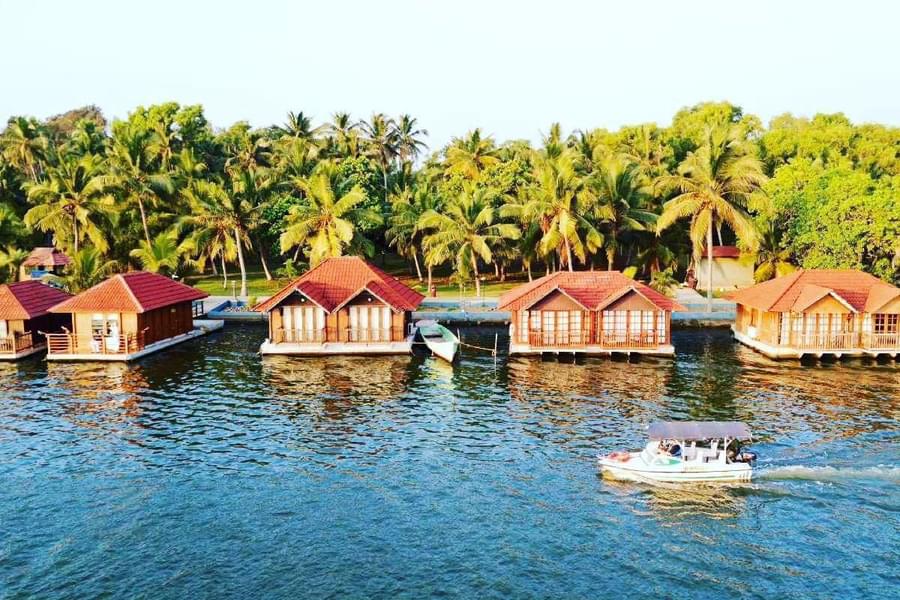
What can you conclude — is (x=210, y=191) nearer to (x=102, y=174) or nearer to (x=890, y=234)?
(x=102, y=174)

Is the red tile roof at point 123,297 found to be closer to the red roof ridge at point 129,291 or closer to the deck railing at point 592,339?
the red roof ridge at point 129,291

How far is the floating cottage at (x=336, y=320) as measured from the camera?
153 feet

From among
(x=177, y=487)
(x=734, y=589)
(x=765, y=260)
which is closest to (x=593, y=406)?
(x=734, y=589)

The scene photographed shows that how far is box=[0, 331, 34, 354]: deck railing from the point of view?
149 feet

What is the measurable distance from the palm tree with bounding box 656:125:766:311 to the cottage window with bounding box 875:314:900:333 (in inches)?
568

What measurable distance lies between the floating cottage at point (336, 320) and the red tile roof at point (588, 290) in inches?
270

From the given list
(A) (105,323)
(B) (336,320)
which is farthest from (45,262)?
(B) (336,320)

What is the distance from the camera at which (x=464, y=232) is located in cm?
6456

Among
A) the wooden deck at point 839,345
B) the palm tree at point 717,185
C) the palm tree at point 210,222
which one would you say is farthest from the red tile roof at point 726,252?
the palm tree at point 210,222

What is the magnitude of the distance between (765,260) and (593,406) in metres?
41.0

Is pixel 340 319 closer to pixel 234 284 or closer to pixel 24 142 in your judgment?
pixel 234 284

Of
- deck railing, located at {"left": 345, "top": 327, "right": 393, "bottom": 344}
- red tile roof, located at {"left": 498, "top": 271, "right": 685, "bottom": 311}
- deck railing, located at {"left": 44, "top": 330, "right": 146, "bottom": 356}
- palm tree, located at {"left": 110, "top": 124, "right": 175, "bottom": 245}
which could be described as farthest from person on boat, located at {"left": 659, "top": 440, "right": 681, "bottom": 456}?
palm tree, located at {"left": 110, "top": 124, "right": 175, "bottom": 245}

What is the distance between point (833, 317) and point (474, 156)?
4374 cm

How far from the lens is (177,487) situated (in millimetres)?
25969
